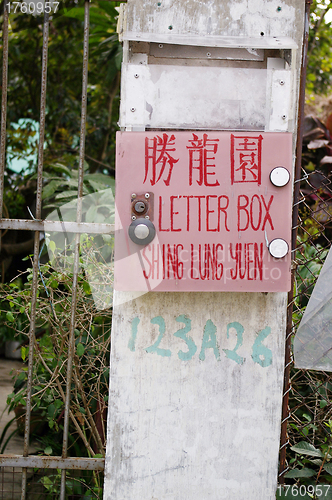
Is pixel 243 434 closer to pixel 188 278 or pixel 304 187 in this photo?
pixel 188 278

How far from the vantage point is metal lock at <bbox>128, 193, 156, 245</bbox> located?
1356mm

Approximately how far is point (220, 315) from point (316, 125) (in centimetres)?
239

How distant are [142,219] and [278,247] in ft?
1.47

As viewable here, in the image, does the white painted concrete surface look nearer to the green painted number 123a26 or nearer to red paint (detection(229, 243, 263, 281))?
the green painted number 123a26

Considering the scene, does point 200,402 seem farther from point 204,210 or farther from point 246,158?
point 246,158

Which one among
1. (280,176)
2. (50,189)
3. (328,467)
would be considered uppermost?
(50,189)

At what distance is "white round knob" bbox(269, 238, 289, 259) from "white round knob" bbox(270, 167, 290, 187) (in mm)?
181

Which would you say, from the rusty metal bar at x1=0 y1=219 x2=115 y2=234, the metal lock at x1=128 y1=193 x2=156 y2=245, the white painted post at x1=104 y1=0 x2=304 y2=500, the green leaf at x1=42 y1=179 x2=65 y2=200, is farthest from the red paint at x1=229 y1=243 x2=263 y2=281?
the green leaf at x1=42 y1=179 x2=65 y2=200

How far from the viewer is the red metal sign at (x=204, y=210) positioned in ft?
4.57

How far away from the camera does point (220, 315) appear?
1.54m

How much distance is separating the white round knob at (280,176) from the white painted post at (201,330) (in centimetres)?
19

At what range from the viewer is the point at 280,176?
1396 mm

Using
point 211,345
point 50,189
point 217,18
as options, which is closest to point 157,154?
point 217,18

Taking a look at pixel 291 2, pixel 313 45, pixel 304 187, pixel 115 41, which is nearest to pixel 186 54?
pixel 291 2
